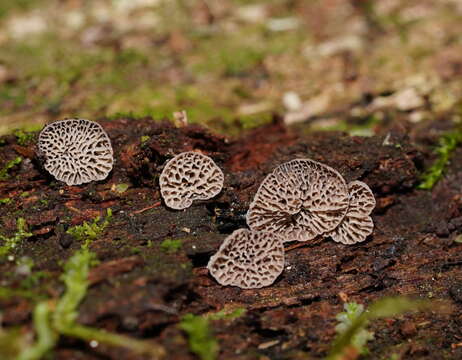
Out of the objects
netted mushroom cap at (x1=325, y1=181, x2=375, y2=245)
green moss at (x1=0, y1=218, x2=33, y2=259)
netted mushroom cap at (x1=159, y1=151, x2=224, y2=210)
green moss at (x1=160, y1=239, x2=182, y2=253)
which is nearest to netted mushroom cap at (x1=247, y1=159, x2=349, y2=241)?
netted mushroom cap at (x1=325, y1=181, x2=375, y2=245)

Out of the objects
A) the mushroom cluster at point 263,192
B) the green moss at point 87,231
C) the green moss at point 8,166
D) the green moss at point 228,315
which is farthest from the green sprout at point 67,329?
the green moss at point 8,166

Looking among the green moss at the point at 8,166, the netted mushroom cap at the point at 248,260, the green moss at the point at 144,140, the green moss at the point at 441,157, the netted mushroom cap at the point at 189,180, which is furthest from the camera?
the green moss at the point at 441,157

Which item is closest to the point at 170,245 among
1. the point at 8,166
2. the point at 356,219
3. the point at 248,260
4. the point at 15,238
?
the point at 248,260

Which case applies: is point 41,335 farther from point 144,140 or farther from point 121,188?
point 144,140

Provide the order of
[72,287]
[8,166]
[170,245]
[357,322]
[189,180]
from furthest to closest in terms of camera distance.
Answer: [8,166] → [189,180] → [170,245] → [72,287] → [357,322]

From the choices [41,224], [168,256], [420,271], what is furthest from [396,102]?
[41,224]

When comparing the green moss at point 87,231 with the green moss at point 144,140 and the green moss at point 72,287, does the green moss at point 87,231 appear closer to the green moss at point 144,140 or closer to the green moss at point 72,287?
the green moss at point 72,287
